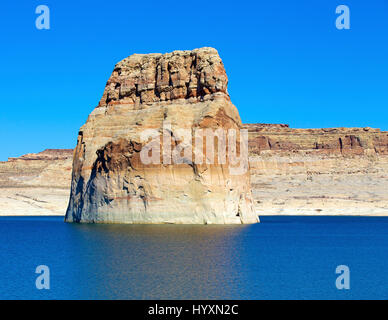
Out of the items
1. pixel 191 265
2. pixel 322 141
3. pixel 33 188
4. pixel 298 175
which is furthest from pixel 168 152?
pixel 322 141

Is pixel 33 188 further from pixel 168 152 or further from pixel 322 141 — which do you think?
pixel 322 141

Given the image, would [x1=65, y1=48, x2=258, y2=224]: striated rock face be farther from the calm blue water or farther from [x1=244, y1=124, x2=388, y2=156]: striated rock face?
[x1=244, y1=124, x2=388, y2=156]: striated rock face

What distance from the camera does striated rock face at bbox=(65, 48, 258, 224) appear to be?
153 ft

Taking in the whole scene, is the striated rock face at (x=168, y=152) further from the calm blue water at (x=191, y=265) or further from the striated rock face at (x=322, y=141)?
the striated rock face at (x=322, y=141)

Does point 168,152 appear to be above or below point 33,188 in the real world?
below

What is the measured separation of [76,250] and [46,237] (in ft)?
31.8

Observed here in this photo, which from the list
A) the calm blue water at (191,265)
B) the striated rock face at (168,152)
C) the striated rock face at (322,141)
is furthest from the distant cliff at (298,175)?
the calm blue water at (191,265)

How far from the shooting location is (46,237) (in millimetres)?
39656

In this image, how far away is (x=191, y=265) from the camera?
25.1 meters

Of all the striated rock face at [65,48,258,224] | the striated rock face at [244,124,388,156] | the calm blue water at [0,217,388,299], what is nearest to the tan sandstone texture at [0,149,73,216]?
the striated rock face at [65,48,258,224]

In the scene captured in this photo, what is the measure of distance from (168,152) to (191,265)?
23000 mm

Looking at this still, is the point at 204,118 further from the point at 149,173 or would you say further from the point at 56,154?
the point at 56,154

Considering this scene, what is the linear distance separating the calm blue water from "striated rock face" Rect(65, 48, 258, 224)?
630 cm
